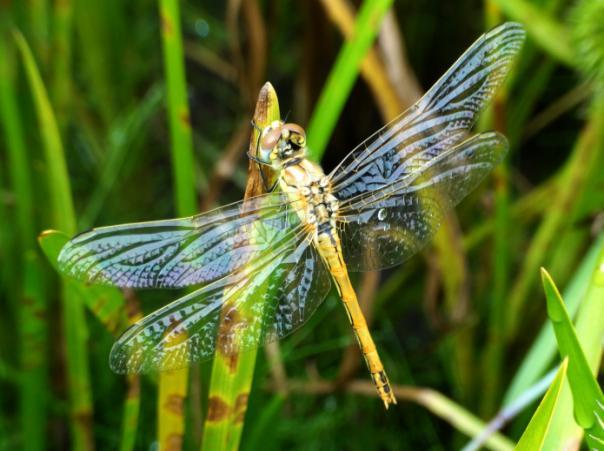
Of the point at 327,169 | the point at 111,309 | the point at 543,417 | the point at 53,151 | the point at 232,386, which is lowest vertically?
the point at 543,417

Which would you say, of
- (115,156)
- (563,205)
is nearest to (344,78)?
(563,205)

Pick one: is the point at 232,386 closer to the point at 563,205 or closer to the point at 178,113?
the point at 178,113

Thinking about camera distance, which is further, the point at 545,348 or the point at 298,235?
the point at 545,348

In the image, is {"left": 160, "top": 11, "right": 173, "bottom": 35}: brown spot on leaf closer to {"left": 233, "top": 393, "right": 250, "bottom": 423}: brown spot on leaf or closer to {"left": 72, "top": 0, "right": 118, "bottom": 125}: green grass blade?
{"left": 233, "top": 393, "right": 250, "bottom": 423}: brown spot on leaf

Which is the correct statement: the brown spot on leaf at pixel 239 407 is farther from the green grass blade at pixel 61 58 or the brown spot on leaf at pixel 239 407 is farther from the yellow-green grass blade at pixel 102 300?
the green grass blade at pixel 61 58

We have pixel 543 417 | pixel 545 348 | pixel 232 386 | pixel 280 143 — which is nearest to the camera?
pixel 543 417

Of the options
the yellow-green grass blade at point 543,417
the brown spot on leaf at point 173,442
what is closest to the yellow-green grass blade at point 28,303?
the brown spot on leaf at point 173,442
